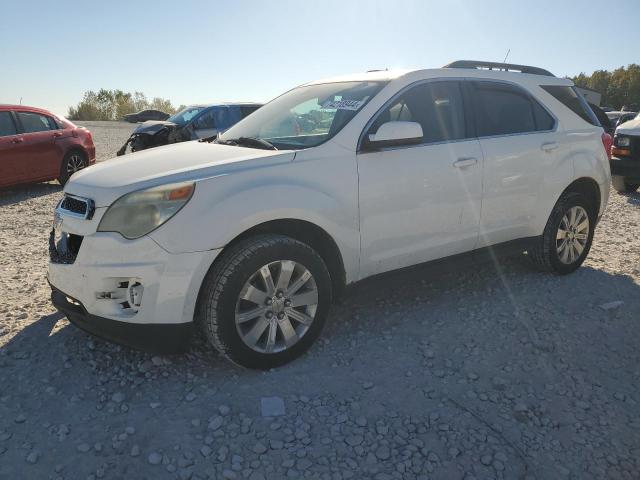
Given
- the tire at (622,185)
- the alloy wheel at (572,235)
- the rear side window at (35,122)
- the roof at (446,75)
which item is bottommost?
the tire at (622,185)

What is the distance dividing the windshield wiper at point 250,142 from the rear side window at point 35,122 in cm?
659

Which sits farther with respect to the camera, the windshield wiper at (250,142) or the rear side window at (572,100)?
the rear side window at (572,100)

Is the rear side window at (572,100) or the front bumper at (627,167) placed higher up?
the rear side window at (572,100)

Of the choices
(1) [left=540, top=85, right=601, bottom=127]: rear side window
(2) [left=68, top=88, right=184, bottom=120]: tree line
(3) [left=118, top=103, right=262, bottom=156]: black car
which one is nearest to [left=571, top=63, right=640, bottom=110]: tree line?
(2) [left=68, top=88, right=184, bottom=120]: tree line

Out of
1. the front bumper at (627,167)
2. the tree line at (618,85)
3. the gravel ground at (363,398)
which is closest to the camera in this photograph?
the gravel ground at (363,398)

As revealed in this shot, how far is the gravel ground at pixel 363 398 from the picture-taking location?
2355 millimetres

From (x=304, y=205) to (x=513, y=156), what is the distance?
1.92m

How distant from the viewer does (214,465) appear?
7.67 feet

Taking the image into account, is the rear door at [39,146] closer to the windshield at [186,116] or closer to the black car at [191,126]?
the black car at [191,126]

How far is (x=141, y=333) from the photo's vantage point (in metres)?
2.75

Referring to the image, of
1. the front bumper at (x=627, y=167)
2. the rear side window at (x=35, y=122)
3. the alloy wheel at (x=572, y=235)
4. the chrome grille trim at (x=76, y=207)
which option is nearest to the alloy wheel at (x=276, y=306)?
the chrome grille trim at (x=76, y=207)

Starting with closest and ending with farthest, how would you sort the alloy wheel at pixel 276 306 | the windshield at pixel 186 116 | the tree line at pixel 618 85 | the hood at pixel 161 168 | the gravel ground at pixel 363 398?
the gravel ground at pixel 363 398
the hood at pixel 161 168
the alloy wheel at pixel 276 306
the windshield at pixel 186 116
the tree line at pixel 618 85

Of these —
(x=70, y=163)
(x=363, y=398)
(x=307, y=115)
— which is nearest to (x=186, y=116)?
(x=70, y=163)

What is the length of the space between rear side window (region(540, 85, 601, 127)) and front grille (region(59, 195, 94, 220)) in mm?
3753
